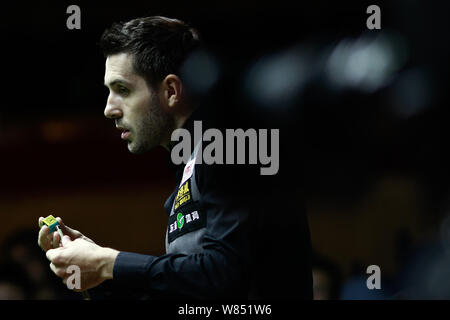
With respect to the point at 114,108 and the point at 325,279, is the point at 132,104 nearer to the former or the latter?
the point at 114,108

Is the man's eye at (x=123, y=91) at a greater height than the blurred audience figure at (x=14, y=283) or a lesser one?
greater

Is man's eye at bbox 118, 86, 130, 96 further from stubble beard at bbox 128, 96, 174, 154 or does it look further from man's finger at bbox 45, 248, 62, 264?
man's finger at bbox 45, 248, 62, 264

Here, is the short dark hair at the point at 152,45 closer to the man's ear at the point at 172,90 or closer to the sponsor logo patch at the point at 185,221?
the man's ear at the point at 172,90

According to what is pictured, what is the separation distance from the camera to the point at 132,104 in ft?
3.92

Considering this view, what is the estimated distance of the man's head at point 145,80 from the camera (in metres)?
1.19

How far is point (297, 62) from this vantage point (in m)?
1.73

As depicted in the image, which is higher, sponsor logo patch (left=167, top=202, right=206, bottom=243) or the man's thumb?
sponsor logo patch (left=167, top=202, right=206, bottom=243)

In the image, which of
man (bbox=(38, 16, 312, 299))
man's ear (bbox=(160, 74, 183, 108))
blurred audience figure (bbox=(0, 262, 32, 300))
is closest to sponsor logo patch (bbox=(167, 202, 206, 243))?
man (bbox=(38, 16, 312, 299))

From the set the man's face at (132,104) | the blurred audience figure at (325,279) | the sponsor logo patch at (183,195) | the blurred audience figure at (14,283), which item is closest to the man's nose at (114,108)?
the man's face at (132,104)

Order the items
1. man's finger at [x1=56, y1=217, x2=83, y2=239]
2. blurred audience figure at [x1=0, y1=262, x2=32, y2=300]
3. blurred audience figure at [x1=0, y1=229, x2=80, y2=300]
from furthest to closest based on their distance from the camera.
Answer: blurred audience figure at [x1=0, y1=229, x2=80, y2=300] < blurred audience figure at [x1=0, y1=262, x2=32, y2=300] < man's finger at [x1=56, y1=217, x2=83, y2=239]

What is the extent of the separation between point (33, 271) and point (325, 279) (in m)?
1.06

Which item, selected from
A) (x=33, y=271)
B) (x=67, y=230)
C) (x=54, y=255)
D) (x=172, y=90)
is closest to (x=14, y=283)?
(x=33, y=271)

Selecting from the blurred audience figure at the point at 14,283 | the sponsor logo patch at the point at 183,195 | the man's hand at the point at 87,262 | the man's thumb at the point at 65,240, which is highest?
the sponsor logo patch at the point at 183,195

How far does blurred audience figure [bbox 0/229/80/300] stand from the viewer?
2.04m
